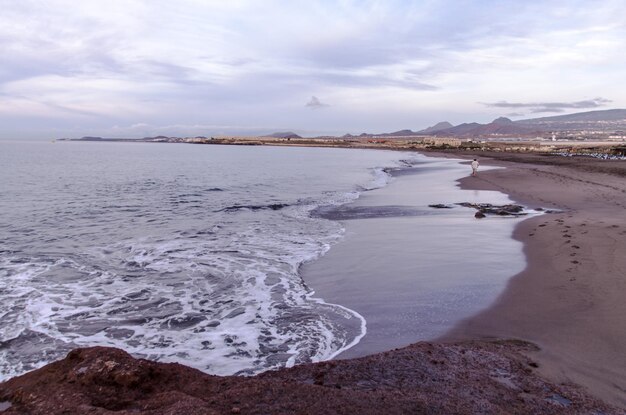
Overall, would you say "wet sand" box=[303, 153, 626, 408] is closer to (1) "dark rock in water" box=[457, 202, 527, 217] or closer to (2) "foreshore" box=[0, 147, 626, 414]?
(2) "foreshore" box=[0, 147, 626, 414]

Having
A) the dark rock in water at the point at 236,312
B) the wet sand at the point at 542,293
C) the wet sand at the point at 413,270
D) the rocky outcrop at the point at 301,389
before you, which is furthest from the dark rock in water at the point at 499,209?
the rocky outcrop at the point at 301,389

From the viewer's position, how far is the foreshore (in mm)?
3508

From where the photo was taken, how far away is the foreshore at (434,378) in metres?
3.51

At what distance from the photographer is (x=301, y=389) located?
146 inches

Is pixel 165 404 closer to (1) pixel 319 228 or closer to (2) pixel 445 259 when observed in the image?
(2) pixel 445 259

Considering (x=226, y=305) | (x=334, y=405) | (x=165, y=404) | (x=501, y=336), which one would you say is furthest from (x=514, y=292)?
(x=165, y=404)

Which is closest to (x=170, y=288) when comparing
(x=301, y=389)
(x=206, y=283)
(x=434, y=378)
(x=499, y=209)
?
(x=206, y=283)

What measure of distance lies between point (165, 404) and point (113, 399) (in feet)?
1.53

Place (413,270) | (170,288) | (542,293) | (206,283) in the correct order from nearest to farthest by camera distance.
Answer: (542,293) → (170,288) → (206,283) → (413,270)

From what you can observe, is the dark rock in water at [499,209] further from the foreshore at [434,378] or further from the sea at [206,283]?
the foreshore at [434,378]

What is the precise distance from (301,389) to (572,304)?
15.5 feet

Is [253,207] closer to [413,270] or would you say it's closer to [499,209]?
[499,209]

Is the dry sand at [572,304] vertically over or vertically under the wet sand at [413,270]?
over

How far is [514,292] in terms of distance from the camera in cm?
743
